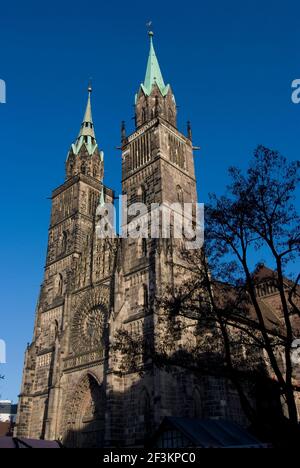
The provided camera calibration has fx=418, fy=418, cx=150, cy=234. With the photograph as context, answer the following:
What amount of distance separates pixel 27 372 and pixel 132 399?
12.2m

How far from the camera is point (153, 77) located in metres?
39.4

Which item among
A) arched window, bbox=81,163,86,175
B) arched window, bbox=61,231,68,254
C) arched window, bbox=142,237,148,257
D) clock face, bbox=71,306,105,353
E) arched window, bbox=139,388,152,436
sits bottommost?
arched window, bbox=139,388,152,436

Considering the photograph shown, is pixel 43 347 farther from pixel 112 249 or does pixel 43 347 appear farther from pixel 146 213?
pixel 146 213

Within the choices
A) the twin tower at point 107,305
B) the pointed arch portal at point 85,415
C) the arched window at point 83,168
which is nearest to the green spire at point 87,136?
the arched window at point 83,168

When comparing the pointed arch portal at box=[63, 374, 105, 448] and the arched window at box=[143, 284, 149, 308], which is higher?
the arched window at box=[143, 284, 149, 308]

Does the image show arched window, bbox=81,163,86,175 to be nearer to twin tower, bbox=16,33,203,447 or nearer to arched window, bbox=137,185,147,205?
twin tower, bbox=16,33,203,447

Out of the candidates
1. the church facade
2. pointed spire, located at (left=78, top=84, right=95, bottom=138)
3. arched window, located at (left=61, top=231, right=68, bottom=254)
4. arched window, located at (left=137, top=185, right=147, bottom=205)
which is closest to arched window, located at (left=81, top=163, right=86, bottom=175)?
the church facade

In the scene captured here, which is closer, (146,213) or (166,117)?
(146,213)

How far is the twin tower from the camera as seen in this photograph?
2398 cm

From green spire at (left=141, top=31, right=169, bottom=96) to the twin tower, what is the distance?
13cm

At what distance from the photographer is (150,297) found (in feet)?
85.8

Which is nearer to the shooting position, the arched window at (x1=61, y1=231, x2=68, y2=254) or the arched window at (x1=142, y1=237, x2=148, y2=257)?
the arched window at (x1=142, y1=237, x2=148, y2=257)

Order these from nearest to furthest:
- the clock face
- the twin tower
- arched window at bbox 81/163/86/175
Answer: the twin tower < the clock face < arched window at bbox 81/163/86/175
